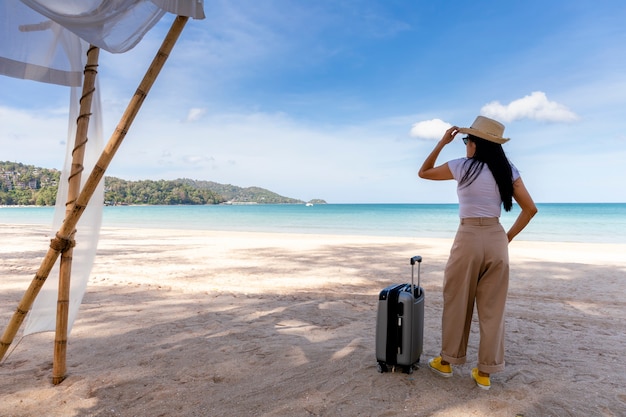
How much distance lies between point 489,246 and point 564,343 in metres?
2.30

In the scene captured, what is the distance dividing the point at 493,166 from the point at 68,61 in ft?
11.6

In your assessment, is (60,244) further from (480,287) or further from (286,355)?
(480,287)

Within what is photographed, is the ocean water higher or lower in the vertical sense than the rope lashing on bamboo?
lower

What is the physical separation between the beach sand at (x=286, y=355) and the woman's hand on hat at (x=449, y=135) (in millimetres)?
2055

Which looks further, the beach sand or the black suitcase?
the black suitcase

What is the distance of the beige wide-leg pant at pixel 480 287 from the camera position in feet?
10.2

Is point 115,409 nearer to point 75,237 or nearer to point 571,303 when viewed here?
point 75,237

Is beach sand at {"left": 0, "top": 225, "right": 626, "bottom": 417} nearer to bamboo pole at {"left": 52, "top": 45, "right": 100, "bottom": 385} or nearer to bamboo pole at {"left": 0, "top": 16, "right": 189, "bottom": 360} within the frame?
bamboo pole at {"left": 52, "top": 45, "right": 100, "bottom": 385}

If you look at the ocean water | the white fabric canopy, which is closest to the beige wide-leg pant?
the white fabric canopy

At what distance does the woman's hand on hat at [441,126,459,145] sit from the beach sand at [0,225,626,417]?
2.05 m

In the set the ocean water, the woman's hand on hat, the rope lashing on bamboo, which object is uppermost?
the woman's hand on hat

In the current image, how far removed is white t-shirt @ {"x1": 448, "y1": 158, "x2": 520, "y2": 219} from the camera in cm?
311

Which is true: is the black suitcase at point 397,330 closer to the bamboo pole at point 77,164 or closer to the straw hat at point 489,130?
the straw hat at point 489,130

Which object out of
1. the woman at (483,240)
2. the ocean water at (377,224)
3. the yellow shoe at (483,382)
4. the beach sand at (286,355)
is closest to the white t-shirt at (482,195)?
the woman at (483,240)
